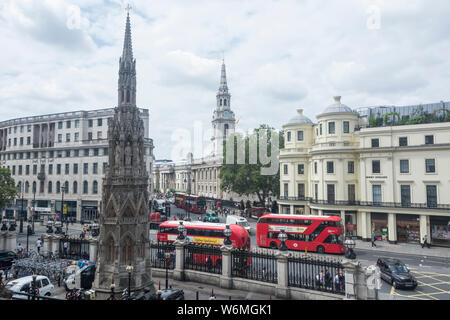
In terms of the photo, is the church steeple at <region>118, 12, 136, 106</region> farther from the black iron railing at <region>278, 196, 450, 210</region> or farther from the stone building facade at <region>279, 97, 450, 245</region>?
the black iron railing at <region>278, 196, 450, 210</region>

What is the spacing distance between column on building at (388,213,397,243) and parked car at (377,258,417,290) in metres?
15.2

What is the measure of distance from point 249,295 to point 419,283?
12.0m

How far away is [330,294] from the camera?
15.3 metres

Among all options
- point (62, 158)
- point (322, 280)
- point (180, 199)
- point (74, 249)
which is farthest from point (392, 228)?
point (62, 158)

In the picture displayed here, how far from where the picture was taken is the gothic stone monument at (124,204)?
14.8 m

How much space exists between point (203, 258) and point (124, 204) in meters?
7.09

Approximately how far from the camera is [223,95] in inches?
4097

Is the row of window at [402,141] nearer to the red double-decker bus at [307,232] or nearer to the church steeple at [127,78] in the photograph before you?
the red double-decker bus at [307,232]

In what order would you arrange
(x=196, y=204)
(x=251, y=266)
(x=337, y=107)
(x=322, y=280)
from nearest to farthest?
(x=322, y=280) → (x=251, y=266) → (x=337, y=107) → (x=196, y=204)

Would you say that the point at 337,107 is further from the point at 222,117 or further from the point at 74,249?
the point at 222,117

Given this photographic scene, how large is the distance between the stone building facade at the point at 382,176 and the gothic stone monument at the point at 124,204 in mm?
28658

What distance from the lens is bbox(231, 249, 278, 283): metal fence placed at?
1730cm

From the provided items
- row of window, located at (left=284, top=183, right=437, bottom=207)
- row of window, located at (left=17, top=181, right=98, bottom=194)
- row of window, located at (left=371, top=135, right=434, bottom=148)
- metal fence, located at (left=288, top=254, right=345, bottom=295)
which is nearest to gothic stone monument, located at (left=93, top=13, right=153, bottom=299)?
metal fence, located at (left=288, top=254, right=345, bottom=295)

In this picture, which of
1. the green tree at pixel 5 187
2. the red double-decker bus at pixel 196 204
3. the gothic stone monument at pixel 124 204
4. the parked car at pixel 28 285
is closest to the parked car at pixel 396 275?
the gothic stone monument at pixel 124 204
